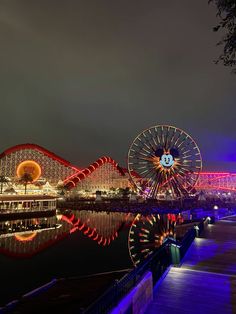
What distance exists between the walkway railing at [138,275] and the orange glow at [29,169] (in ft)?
217

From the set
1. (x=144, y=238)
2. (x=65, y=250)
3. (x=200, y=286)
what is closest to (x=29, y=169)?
(x=144, y=238)

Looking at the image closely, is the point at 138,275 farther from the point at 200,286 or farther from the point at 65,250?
the point at 65,250

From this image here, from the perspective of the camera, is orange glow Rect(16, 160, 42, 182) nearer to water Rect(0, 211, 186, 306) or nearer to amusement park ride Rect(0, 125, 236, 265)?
amusement park ride Rect(0, 125, 236, 265)

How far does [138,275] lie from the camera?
6930 millimetres

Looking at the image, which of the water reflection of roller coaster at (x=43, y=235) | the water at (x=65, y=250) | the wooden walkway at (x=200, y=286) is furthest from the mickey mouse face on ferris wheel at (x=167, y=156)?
the wooden walkway at (x=200, y=286)

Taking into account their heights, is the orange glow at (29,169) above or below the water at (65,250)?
above

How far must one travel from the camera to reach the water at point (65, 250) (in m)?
16.0

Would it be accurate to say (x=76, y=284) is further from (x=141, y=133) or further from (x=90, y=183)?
(x=90, y=183)

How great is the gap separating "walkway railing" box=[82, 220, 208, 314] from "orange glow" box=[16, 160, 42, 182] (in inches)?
2601

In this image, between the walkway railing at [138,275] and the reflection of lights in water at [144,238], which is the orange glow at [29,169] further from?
the walkway railing at [138,275]

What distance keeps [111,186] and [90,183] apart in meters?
17.5

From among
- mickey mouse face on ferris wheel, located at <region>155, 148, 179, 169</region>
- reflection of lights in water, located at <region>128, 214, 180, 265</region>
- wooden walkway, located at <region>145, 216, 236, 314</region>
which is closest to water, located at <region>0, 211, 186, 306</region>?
reflection of lights in water, located at <region>128, 214, 180, 265</region>

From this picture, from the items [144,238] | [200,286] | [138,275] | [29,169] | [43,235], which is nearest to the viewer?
[138,275]

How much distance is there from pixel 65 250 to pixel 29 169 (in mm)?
55071
